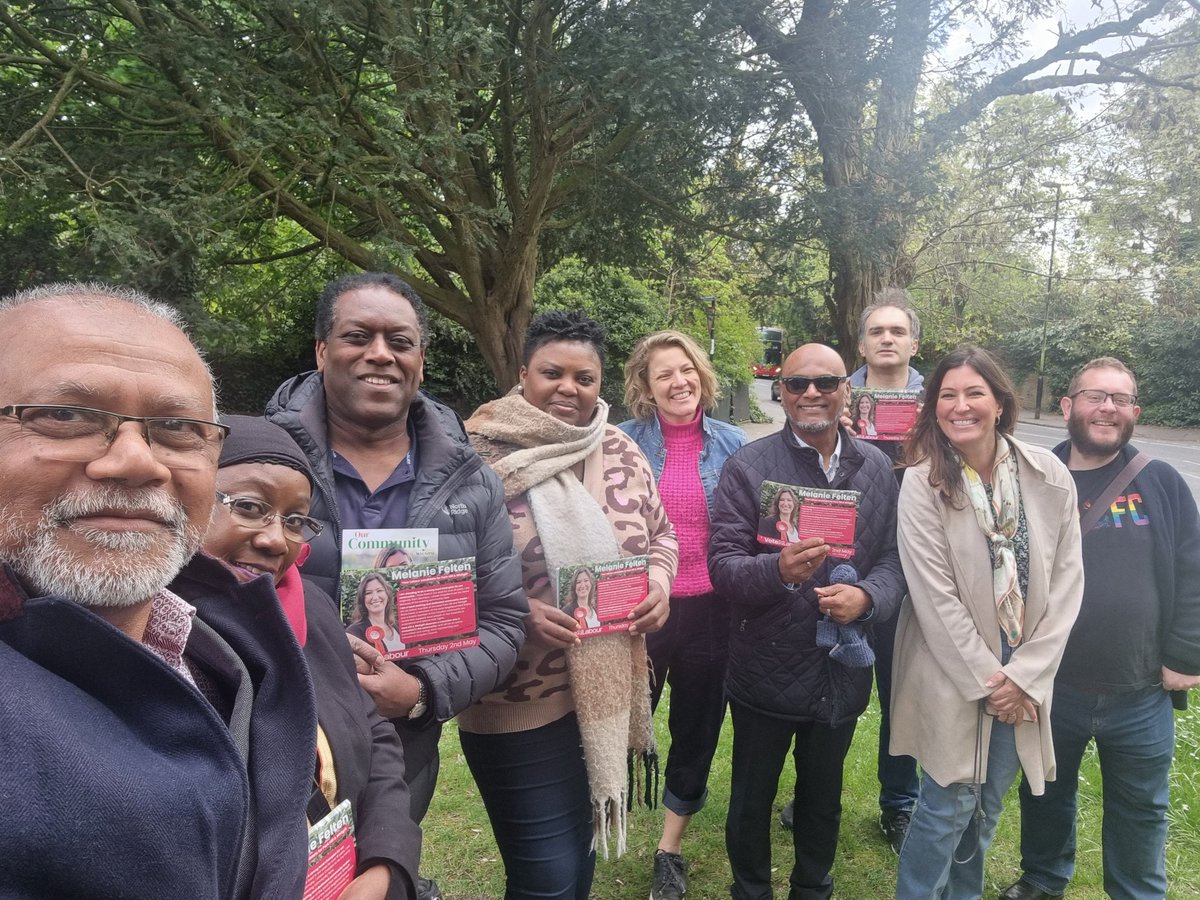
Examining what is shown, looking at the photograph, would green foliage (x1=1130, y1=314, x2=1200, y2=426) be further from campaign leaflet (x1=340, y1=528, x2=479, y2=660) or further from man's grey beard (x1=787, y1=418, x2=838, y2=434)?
campaign leaflet (x1=340, y1=528, x2=479, y2=660)

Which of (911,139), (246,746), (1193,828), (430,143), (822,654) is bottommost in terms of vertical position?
(1193,828)

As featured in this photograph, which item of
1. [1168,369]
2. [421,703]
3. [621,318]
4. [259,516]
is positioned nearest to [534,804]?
[421,703]

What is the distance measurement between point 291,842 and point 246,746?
164 millimetres

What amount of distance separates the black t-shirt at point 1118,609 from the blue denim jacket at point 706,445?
4.92 feet

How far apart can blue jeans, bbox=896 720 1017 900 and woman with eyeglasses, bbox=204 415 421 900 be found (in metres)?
1.98

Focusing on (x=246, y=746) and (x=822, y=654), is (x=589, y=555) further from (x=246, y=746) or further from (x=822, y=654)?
(x=246, y=746)

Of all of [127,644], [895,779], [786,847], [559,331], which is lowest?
[786,847]

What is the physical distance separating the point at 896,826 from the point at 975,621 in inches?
63.4

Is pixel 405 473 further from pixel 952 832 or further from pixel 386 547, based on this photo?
pixel 952 832

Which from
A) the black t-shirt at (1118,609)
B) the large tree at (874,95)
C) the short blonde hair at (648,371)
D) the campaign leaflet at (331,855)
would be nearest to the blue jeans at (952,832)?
the black t-shirt at (1118,609)

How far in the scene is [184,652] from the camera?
1213 millimetres

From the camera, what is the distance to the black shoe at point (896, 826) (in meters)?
3.57

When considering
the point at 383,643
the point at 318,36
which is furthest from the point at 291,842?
the point at 318,36

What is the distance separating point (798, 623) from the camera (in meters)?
2.71
